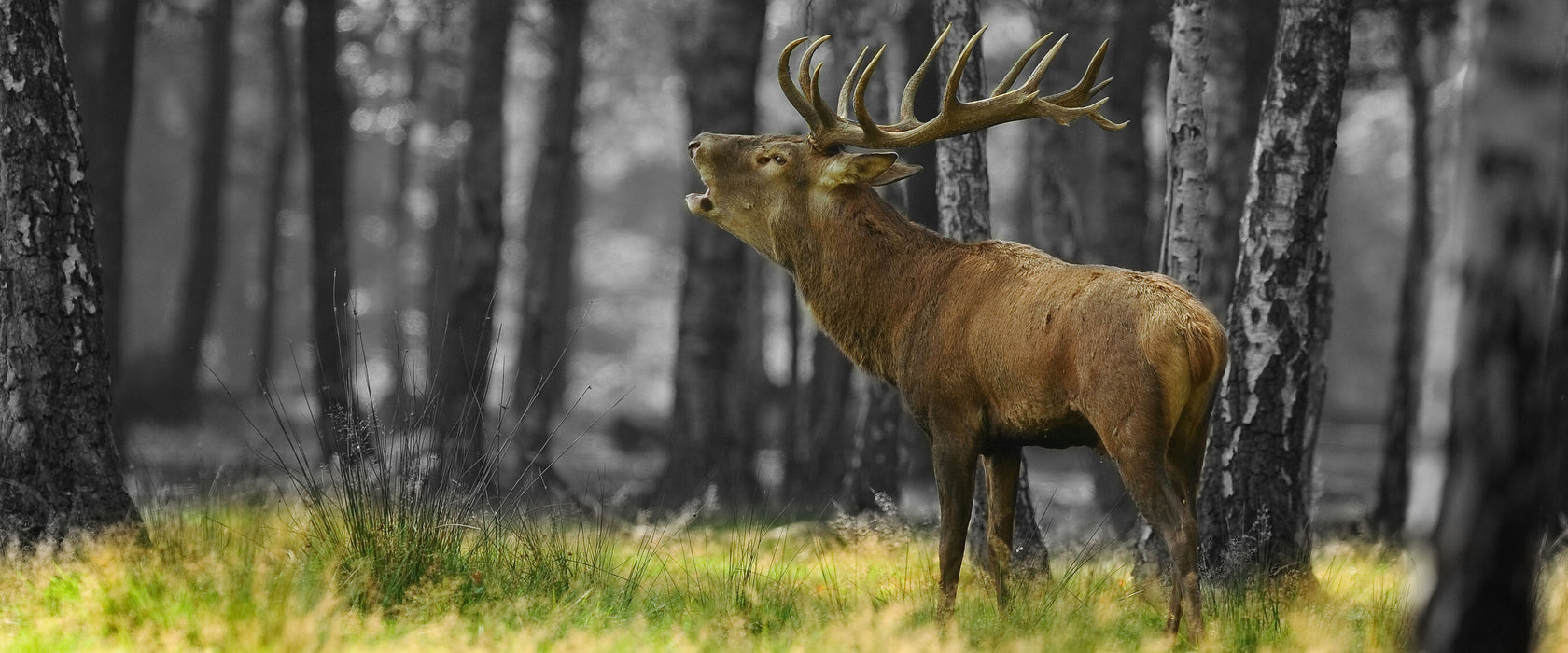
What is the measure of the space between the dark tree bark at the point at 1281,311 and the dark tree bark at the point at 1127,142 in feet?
19.9

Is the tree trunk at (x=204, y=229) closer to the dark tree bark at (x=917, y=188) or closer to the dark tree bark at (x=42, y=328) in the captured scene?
the dark tree bark at (x=917, y=188)

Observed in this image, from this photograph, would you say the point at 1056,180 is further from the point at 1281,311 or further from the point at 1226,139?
the point at 1281,311

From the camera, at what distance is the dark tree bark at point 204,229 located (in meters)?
20.8

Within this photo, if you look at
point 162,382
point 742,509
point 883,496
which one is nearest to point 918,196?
point 742,509

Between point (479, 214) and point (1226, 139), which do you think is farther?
point (479, 214)

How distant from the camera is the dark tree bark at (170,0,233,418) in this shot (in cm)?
2075

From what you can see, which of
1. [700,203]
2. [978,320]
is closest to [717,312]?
[700,203]

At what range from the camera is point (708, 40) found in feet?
39.3

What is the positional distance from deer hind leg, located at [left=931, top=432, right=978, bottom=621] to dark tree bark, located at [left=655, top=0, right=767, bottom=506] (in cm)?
586

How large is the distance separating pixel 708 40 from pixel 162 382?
42.8 ft

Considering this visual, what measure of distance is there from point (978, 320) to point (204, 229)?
1907 centimetres

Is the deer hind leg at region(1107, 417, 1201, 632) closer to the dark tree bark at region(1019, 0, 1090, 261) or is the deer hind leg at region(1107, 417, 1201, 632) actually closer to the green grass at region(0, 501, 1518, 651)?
the green grass at region(0, 501, 1518, 651)

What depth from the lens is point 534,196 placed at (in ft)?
51.1

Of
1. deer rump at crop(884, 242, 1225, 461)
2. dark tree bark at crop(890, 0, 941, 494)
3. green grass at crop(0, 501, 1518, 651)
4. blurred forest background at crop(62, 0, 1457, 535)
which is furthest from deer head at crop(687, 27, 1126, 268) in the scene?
dark tree bark at crop(890, 0, 941, 494)
